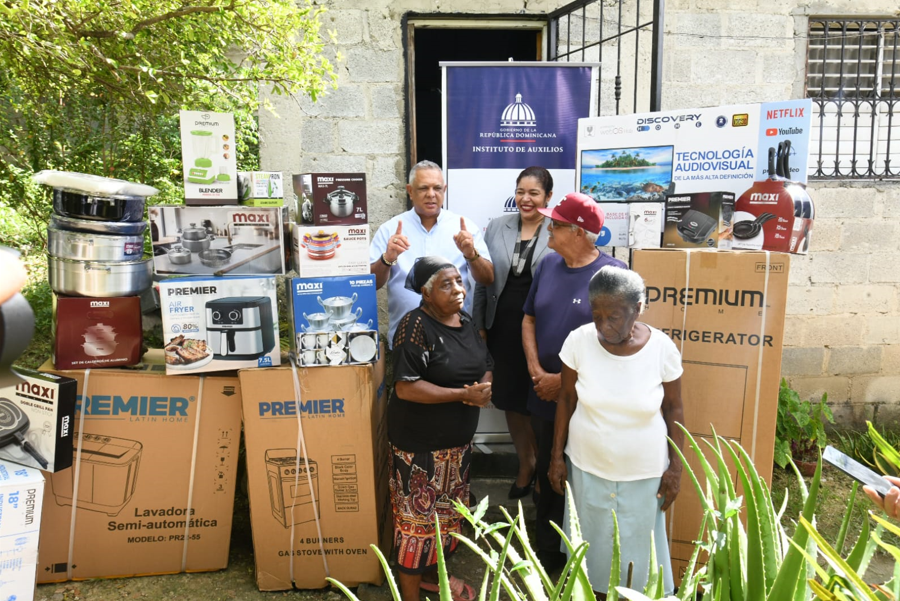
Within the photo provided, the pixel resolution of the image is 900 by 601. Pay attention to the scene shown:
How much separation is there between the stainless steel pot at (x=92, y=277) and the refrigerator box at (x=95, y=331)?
3 cm

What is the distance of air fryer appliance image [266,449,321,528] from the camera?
2744mm

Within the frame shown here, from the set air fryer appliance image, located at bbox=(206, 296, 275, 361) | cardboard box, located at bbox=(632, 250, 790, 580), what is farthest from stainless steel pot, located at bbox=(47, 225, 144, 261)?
cardboard box, located at bbox=(632, 250, 790, 580)

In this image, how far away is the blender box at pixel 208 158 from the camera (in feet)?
8.45

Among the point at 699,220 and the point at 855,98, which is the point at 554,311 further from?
the point at 855,98

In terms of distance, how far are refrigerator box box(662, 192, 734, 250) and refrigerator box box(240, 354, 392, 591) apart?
1.51 m

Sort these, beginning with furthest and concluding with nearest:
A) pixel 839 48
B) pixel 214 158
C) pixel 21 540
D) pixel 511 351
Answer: pixel 839 48
pixel 511 351
pixel 214 158
pixel 21 540

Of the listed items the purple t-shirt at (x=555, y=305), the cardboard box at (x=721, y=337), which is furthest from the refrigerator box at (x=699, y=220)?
the purple t-shirt at (x=555, y=305)

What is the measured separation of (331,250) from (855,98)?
3994 millimetres

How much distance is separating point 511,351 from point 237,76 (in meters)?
2.15

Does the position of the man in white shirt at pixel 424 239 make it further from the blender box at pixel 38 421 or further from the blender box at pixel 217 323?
the blender box at pixel 38 421

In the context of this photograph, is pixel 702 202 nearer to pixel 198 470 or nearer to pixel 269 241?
pixel 269 241

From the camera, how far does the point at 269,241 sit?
8.93 feet


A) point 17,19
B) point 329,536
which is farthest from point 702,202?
point 17,19

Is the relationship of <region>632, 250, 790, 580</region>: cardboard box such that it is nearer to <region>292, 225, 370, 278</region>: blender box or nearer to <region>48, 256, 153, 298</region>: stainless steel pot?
<region>292, 225, 370, 278</region>: blender box
